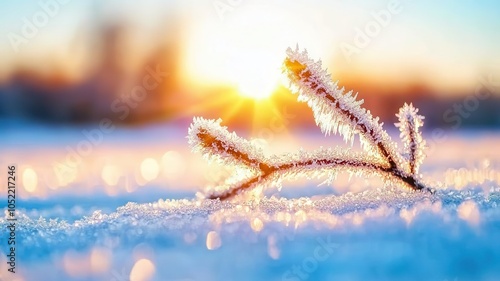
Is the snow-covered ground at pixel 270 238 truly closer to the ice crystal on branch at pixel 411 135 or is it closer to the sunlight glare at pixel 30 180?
the ice crystal on branch at pixel 411 135

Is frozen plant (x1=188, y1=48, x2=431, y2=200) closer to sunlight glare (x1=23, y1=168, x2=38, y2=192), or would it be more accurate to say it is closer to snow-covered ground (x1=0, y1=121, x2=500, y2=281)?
snow-covered ground (x1=0, y1=121, x2=500, y2=281)

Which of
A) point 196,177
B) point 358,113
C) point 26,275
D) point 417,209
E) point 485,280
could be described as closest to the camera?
point 485,280

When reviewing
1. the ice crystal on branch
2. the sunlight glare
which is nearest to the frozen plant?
the ice crystal on branch

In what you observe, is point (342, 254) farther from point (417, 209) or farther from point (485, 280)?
point (417, 209)

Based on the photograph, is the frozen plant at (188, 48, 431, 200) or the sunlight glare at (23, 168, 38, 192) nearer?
the frozen plant at (188, 48, 431, 200)

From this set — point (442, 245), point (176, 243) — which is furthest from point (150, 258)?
point (442, 245)

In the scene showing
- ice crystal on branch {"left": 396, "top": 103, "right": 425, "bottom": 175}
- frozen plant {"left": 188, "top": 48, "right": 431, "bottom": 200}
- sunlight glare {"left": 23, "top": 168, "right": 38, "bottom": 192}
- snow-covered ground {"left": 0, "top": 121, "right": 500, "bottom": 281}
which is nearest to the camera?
snow-covered ground {"left": 0, "top": 121, "right": 500, "bottom": 281}

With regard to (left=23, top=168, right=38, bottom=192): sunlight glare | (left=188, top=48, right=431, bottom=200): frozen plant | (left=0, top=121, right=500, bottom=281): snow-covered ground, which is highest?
(left=23, top=168, right=38, bottom=192): sunlight glare

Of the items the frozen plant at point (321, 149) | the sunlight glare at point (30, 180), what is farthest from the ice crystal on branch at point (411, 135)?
the sunlight glare at point (30, 180)
